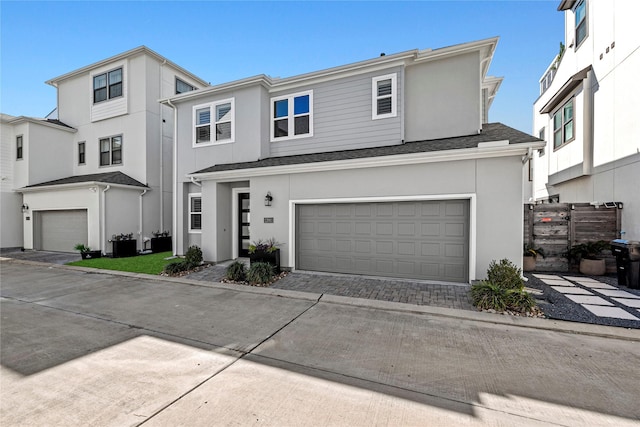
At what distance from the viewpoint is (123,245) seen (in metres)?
11.2

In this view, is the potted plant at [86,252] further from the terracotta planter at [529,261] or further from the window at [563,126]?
the window at [563,126]

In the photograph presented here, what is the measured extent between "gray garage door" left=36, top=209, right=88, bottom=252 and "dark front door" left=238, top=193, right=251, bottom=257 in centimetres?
761

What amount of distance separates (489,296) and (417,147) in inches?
161

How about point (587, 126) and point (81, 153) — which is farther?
point (81, 153)

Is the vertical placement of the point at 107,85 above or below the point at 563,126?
above

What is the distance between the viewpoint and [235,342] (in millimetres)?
3893

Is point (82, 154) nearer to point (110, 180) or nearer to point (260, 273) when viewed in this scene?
point (110, 180)

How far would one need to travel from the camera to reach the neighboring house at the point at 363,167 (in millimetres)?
6250

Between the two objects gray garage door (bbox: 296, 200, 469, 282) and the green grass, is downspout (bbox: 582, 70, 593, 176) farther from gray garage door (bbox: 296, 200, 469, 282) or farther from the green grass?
the green grass

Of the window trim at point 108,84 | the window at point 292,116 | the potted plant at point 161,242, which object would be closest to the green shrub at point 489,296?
the window at point 292,116

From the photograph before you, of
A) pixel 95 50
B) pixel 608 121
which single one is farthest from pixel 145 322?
pixel 95 50

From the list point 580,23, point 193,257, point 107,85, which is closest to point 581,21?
point 580,23

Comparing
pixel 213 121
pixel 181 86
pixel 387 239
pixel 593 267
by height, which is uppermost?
pixel 181 86

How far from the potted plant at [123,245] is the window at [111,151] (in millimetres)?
3959
